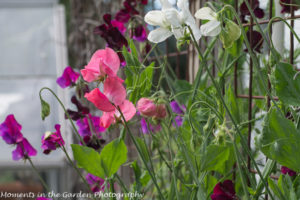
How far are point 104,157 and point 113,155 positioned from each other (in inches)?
0.6

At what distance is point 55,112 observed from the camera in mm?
3029

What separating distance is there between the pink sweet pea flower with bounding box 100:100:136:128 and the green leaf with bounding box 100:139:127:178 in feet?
0.20

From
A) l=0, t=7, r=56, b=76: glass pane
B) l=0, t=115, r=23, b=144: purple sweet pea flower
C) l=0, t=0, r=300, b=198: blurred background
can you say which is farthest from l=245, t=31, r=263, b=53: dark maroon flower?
l=0, t=7, r=56, b=76: glass pane

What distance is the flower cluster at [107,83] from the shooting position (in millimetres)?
472

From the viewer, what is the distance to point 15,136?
2.52 feet

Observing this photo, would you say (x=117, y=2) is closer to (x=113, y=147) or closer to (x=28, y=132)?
(x=113, y=147)

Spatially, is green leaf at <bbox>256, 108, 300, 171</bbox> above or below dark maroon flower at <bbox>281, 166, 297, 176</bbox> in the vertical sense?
above

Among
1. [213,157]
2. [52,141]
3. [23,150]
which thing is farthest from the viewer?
[23,150]

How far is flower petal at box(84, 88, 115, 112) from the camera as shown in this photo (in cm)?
46

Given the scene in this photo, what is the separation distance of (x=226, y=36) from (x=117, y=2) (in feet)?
4.06

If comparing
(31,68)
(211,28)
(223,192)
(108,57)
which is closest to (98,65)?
(108,57)

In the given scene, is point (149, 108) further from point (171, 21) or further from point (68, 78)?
point (68, 78)

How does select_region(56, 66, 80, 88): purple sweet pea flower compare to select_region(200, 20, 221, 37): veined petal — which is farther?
select_region(56, 66, 80, 88): purple sweet pea flower

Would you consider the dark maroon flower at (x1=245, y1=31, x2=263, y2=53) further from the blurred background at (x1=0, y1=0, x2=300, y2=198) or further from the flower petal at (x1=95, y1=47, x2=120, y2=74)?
the blurred background at (x1=0, y1=0, x2=300, y2=198)
